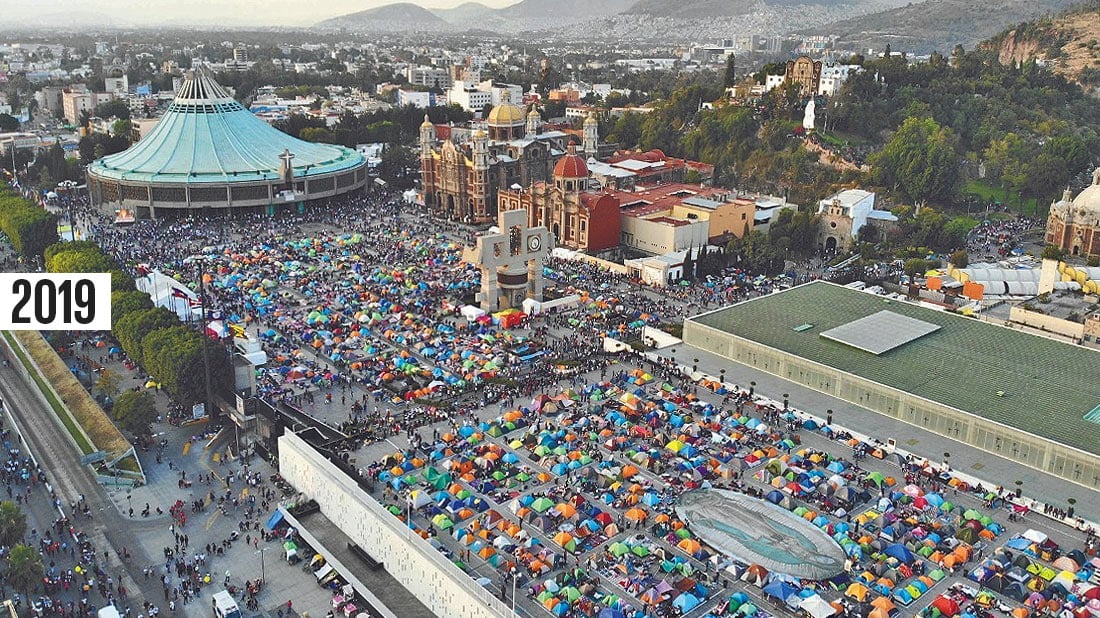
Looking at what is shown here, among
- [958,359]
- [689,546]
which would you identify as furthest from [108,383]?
[958,359]

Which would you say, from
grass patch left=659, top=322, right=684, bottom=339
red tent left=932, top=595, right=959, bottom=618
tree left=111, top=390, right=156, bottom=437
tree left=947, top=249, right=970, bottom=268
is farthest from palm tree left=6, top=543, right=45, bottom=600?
tree left=947, top=249, right=970, bottom=268

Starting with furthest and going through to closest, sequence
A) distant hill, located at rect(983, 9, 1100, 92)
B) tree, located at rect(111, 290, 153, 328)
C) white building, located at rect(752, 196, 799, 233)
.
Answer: distant hill, located at rect(983, 9, 1100, 92) < white building, located at rect(752, 196, 799, 233) < tree, located at rect(111, 290, 153, 328)

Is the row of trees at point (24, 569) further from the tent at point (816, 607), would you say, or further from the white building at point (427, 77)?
the white building at point (427, 77)

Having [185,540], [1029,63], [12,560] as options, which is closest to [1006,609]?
[185,540]

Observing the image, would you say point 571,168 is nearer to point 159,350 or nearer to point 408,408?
point 408,408

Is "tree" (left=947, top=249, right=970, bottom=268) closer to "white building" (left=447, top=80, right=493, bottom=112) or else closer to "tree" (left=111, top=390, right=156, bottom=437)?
"tree" (left=111, top=390, right=156, bottom=437)

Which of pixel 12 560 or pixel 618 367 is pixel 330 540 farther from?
pixel 618 367
